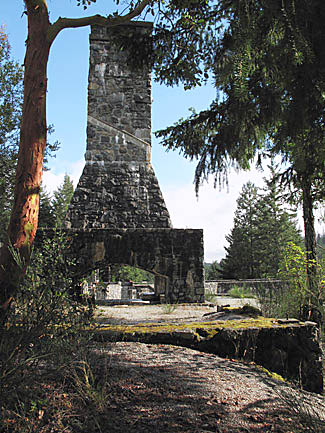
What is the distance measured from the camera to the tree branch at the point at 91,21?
11.4ft

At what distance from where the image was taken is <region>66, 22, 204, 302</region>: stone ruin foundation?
8281 millimetres

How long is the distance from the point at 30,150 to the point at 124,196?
20.3ft

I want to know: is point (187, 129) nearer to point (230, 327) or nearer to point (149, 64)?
point (149, 64)

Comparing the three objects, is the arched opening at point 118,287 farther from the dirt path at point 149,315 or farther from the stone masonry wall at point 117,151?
the stone masonry wall at point 117,151

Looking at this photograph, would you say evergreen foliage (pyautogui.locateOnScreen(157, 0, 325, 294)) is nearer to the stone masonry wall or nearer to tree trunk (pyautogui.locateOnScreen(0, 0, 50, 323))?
tree trunk (pyautogui.locateOnScreen(0, 0, 50, 323))

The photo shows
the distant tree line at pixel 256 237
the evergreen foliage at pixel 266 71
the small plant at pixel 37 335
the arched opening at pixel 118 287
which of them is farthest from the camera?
the distant tree line at pixel 256 237

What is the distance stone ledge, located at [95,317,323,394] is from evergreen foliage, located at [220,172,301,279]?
24.8 metres

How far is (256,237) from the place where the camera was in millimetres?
32906

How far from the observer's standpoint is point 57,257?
292 centimetres

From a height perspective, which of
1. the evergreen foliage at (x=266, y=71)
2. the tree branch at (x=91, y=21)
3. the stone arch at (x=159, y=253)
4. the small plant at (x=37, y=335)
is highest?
the tree branch at (x=91, y=21)

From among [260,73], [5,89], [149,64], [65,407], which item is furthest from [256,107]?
[5,89]

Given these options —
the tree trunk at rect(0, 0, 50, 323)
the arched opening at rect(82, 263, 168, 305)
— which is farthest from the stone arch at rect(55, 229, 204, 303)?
the tree trunk at rect(0, 0, 50, 323)

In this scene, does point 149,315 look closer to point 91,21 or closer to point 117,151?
point 91,21

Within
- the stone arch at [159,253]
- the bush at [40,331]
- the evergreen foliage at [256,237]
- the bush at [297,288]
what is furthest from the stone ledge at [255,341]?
the evergreen foliage at [256,237]
